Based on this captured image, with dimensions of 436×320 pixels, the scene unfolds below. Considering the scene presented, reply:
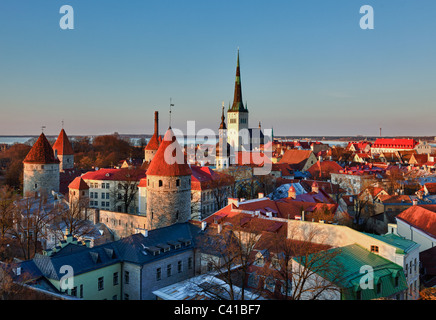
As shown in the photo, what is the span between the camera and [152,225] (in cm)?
2548

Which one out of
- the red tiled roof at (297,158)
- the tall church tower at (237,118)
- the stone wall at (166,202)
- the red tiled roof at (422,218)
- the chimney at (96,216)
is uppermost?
the tall church tower at (237,118)

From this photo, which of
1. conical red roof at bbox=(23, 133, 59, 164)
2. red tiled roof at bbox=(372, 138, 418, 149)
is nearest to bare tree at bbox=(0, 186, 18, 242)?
conical red roof at bbox=(23, 133, 59, 164)

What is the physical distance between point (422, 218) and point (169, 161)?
56.8 feet

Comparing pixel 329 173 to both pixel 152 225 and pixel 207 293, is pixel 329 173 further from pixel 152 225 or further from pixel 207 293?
pixel 207 293

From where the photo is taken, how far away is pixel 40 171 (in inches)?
1582

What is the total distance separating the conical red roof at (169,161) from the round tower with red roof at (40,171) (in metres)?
19.7

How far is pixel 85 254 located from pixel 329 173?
5041 centimetres

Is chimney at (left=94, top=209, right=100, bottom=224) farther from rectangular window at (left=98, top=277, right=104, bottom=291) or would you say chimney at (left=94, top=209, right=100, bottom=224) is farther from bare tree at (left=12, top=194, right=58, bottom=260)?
rectangular window at (left=98, top=277, right=104, bottom=291)

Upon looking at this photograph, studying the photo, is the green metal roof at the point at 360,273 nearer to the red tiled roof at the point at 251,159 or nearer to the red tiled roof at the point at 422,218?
the red tiled roof at the point at 422,218

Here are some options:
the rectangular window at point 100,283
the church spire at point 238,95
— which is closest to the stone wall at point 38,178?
the rectangular window at point 100,283

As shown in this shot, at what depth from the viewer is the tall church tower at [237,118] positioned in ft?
334
